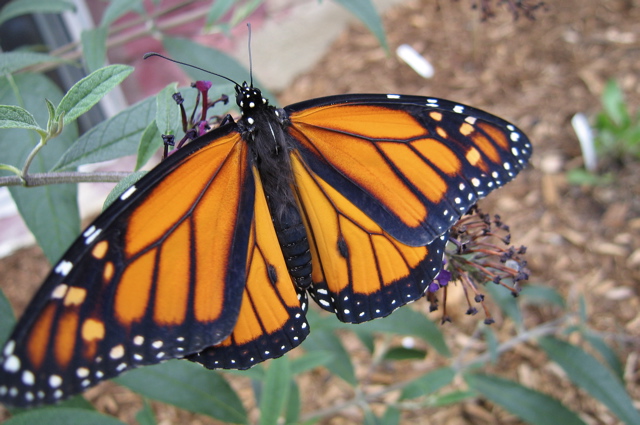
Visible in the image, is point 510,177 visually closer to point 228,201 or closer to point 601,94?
point 228,201

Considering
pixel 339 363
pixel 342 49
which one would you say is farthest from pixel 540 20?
pixel 339 363

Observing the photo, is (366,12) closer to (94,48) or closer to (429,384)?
(94,48)

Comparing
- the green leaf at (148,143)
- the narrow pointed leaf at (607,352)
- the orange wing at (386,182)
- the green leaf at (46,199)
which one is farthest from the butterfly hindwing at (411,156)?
the narrow pointed leaf at (607,352)

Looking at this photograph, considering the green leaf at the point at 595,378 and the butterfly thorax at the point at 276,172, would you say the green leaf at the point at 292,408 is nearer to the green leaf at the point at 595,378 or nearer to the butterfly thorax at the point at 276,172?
the butterfly thorax at the point at 276,172

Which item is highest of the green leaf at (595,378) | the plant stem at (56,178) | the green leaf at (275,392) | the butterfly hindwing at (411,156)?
the plant stem at (56,178)

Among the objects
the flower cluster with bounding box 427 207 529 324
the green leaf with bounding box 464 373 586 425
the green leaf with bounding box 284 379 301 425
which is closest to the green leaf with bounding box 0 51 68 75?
the flower cluster with bounding box 427 207 529 324

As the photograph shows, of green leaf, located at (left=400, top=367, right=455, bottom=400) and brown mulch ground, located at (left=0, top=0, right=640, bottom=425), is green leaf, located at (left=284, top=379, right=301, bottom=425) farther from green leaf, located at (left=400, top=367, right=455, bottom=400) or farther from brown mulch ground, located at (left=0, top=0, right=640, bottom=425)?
brown mulch ground, located at (left=0, top=0, right=640, bottom=425)

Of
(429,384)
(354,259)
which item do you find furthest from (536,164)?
(354,259)
